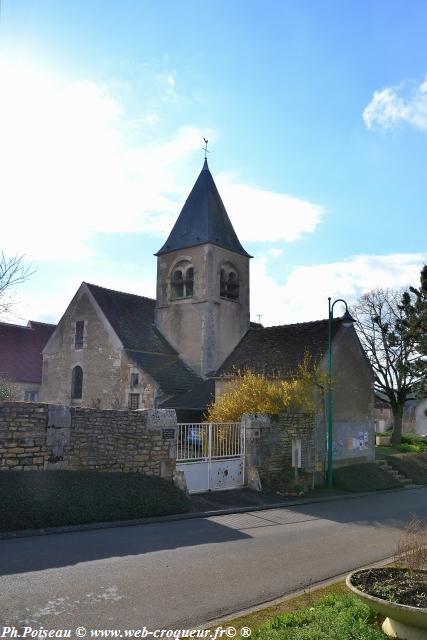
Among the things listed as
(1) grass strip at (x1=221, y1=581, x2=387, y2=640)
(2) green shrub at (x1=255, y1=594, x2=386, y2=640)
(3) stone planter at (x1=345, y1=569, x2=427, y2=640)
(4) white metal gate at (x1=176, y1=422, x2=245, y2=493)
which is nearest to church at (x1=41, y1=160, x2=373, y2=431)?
(4) white metal gate at (x1=176, y1=422, x2=245, y2=493)

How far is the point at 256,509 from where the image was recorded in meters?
13.7

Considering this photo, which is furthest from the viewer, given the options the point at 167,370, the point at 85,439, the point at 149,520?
the point at 167,370

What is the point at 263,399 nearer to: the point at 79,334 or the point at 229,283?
the point at 229,283

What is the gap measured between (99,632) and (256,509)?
9.14 meters

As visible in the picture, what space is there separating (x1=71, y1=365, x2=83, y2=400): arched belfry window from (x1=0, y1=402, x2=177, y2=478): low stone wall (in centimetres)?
1447

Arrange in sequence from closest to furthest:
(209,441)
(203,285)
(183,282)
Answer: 1. (209,441)
2. (203,285)
3. (183,282)

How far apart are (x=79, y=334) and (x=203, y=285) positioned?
6.77m

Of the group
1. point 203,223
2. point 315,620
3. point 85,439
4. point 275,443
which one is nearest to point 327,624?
point 315,620

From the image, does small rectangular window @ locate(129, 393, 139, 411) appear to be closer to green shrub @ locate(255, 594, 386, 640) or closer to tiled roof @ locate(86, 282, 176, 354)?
tiled roof @ locate(86, 282, 176, 354)

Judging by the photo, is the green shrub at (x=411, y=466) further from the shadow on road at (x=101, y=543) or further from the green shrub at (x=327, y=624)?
the green shrub at (x=327, y=624)

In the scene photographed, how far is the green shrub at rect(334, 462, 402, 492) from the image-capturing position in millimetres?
18812

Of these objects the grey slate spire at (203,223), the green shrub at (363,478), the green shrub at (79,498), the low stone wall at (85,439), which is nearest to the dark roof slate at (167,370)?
the grey slate spire at (203,223)

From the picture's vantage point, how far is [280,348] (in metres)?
23.3

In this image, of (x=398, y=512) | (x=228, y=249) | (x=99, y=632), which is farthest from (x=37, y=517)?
(x=228, y=249)
